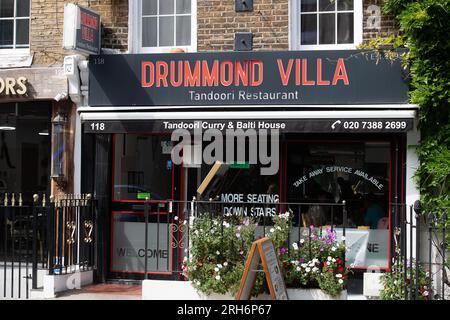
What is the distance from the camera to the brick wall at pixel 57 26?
9.75 metres

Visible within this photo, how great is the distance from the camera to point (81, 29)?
9.08 m

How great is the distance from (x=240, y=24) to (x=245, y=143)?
179cm

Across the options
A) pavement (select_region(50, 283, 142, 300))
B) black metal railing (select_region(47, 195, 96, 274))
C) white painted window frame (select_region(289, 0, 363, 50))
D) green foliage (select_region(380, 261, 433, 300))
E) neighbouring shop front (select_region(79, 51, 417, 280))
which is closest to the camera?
green foliage (select_region(380, 261, 433, 300))

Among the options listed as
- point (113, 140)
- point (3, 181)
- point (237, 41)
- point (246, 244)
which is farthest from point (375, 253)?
point (3, 181)

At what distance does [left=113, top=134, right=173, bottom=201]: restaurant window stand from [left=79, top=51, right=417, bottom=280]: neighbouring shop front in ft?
0.05

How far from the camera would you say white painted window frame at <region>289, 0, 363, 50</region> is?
30.3 ft

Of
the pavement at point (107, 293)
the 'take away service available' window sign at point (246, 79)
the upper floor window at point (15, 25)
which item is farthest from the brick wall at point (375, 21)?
the upper floor window at point (15, 25)

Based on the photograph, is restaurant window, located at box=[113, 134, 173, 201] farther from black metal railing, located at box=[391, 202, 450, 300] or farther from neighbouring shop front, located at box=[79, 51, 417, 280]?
black metal railing, located at box=[391, 202, 450, 300]

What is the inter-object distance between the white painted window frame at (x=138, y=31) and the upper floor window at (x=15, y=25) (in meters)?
1.76

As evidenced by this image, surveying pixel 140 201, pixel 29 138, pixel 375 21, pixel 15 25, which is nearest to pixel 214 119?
pixel 140 201

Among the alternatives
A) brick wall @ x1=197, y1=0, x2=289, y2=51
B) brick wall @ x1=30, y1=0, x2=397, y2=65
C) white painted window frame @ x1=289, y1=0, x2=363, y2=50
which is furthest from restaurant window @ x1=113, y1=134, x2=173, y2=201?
white painted window frame @ x1=289, y1=0, x2=363, y2=50

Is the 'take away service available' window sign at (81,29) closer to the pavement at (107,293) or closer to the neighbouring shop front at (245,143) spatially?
the neighbouring shop front at (245,143)

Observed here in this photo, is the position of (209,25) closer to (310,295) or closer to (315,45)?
(315,45)

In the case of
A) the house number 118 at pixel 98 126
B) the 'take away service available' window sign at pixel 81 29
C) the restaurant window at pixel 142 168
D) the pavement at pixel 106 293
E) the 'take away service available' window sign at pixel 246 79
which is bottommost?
the pavement at pixel 106 293
